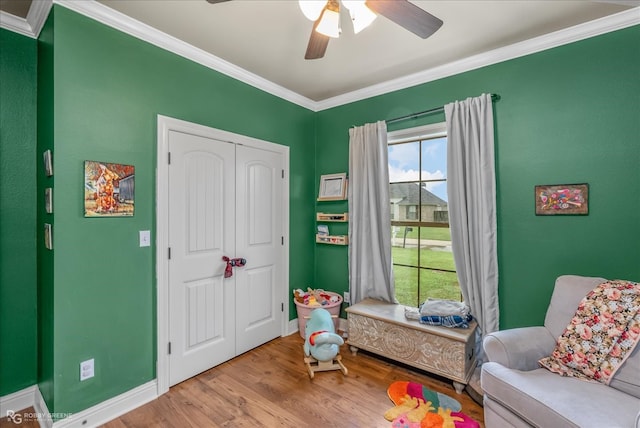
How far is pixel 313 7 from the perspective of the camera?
4.33 ft

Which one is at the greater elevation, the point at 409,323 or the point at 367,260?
the point at 367,260

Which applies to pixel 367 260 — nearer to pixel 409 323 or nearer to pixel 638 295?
pixel 409 323

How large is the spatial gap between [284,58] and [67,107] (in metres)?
1.62

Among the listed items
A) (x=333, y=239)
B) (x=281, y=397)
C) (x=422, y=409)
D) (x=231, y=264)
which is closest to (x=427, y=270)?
(x=333, y=239)

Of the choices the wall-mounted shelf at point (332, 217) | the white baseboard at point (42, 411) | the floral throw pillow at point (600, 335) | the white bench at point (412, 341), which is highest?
the wall-mounted shelf at point (332, 217)

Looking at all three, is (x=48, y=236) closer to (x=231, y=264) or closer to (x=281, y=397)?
(x=231, y=264)

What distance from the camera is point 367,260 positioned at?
3.06 meters

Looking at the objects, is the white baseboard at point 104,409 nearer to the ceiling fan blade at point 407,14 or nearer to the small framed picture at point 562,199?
the ceiling fan blade at point 407,14

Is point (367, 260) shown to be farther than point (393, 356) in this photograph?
Yes

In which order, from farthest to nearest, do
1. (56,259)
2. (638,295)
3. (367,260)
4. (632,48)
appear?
(367,260)
(632,48)
(56,259)
(638,295)

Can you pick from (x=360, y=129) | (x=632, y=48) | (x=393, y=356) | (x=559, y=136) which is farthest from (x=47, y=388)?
(x=632, y=48)

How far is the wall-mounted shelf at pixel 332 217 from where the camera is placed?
3269 millimetres

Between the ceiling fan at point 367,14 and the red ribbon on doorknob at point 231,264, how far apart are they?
193 centimetres

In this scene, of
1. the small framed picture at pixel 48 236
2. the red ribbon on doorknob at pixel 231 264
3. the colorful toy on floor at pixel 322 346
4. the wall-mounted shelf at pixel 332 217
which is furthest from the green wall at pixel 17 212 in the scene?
the wall-mounted shelf at pixel 332 217
